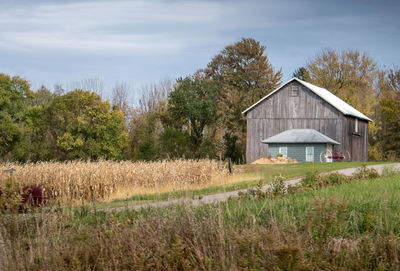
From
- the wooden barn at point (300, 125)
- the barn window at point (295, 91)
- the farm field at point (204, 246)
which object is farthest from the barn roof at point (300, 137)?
the farm field at point (204, 246)

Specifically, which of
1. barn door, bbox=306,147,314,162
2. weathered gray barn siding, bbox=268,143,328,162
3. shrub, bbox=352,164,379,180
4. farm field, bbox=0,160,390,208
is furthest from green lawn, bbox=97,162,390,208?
barn door, bbox=306,147,314,162

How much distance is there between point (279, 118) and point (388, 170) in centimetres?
2272

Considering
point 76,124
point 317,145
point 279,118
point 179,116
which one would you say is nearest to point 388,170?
point 317,145

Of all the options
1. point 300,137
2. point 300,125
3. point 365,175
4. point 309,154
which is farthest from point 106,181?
point 300,125

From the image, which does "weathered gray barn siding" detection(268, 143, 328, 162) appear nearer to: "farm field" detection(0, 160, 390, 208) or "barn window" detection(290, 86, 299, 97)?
"barn window" detection(290, 86, 299, 97)

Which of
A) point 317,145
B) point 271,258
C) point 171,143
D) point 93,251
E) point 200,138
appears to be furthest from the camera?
point 200,138

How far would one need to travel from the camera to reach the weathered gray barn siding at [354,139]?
4084 centimetres

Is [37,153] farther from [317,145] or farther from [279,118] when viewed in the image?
[317,145]

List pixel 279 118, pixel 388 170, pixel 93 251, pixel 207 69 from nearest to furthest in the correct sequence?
pixel 93 251, pixel 388 170, pixel 279 118, pixel 207 69

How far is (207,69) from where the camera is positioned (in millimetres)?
61438

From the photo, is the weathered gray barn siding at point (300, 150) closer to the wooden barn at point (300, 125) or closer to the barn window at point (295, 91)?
the wooden barn at point (300, 125)

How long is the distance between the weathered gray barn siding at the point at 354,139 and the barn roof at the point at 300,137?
1.50 metres

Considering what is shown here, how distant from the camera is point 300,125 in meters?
41.5

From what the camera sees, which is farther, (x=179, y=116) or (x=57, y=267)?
(x=179, y=116)
